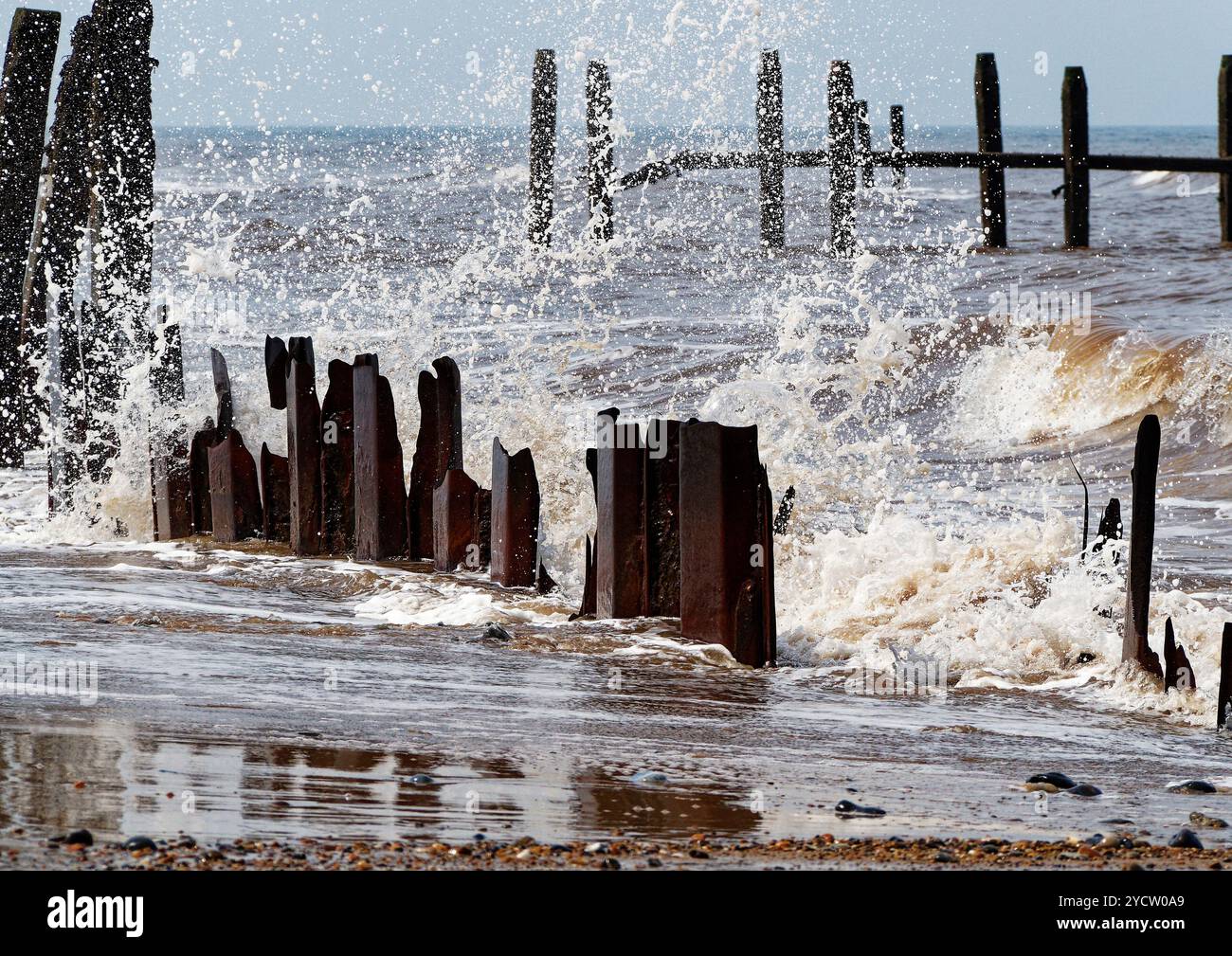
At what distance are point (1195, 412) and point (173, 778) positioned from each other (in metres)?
10.4

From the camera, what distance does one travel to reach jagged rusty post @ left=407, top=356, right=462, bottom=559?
6.72 m

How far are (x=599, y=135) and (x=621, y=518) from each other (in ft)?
50.5

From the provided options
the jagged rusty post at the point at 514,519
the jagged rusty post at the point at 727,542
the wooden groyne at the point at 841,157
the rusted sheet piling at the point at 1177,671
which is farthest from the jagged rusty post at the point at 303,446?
the wooden groyne at the point at 841,157

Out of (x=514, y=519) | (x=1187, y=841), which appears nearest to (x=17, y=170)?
(x=514, y=519)

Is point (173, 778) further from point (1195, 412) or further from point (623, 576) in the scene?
point (1195, 412)

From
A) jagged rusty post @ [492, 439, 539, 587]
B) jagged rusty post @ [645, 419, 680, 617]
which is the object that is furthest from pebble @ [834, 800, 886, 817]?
jagged rusty post @ [492, 439, 539, 587]

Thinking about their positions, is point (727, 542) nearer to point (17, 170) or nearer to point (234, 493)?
point (234, 493)

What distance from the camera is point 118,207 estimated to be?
829 cm

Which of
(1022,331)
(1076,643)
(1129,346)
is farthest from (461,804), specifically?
(1022,331)

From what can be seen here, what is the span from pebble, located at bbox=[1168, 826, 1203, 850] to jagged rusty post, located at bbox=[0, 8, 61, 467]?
8.20m

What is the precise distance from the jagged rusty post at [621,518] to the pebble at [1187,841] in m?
2.55

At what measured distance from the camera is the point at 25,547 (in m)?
7.38

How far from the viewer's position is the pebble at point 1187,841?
10.6 ft

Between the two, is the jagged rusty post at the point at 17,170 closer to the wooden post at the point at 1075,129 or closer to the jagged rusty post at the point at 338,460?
the jagged rusty post at the point at 338,460
